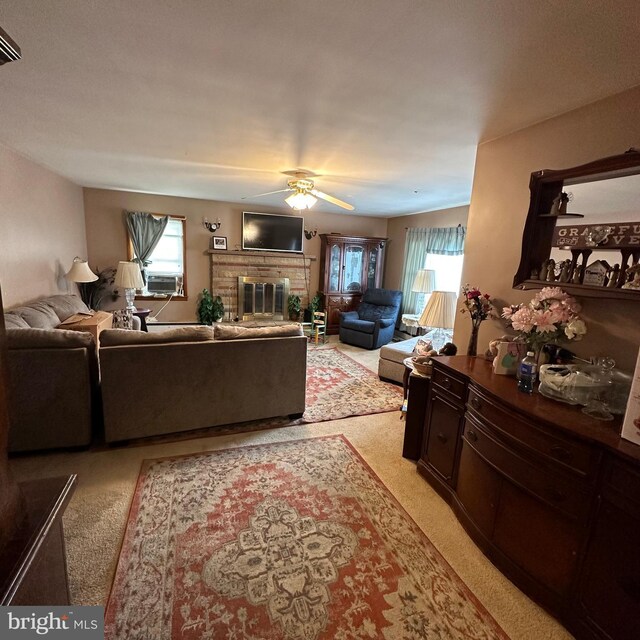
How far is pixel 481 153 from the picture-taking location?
2.56 metres

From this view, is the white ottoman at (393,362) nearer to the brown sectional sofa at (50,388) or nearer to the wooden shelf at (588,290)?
the wooden shelf at (588,290)

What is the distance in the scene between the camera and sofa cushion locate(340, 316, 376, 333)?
224 inches

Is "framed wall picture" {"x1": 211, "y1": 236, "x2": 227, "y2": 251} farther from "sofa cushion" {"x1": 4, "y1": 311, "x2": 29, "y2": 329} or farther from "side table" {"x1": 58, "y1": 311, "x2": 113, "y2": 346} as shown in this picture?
"sofa cushion" {"x1": 4, "y1": 311, "x2": 29, "y2": 329}

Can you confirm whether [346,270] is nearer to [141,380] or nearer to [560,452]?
[141,380]

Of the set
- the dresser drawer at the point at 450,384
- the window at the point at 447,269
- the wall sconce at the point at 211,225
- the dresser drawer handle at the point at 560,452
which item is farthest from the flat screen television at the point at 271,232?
the dresser drawer handle at the point at 560,452

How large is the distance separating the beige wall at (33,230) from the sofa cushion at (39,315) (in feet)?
0.57

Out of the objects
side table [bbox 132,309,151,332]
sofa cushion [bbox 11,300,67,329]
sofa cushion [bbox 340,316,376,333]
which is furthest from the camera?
sofa cushion [bbox 340,316,376,333]

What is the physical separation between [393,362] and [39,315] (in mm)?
3761

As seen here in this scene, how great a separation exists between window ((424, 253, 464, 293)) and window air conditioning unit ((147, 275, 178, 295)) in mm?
4587

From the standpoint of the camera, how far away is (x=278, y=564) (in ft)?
5.54

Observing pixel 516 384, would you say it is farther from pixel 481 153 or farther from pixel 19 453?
pixel 19 453

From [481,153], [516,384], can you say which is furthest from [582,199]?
[516,384]

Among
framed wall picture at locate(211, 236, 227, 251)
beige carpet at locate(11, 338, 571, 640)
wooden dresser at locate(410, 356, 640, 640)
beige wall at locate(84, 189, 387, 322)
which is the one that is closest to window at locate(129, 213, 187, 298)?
beige wall at locate(84, 189, 387, 322)

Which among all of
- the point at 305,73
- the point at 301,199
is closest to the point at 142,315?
the point at 301,199
